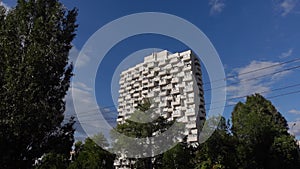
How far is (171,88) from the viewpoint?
59875 mm

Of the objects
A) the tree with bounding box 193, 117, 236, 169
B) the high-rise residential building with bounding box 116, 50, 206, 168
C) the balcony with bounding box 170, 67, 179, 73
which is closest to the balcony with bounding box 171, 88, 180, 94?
the high-rise residential building with bounding box 116, 50, 206, 168

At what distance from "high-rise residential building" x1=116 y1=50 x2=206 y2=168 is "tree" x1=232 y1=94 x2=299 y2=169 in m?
21.2

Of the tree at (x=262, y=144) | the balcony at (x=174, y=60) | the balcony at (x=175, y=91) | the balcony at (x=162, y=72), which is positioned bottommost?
the tree at (x=262, y=144)

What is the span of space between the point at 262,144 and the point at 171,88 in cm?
3179

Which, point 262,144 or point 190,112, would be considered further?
point 190,112

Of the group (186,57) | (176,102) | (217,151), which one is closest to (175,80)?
(186,57)

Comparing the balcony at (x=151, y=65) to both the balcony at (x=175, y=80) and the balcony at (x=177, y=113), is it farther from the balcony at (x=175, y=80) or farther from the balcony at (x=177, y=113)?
the balcony at (x=177, y=113)

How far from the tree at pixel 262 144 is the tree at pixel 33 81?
17926 mm

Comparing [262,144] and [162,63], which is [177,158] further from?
[162,63]

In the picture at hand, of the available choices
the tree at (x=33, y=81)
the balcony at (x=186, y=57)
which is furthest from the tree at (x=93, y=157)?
the balcony at (x=186, y=57)

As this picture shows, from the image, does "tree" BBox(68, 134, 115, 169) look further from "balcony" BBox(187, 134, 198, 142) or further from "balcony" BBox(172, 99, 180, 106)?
"balcony" BBox(172, 99, 180, 106)

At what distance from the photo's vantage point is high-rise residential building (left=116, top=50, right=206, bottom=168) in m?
55.8

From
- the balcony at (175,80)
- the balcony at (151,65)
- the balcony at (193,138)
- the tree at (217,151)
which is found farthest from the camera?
the balcony at (151,65)

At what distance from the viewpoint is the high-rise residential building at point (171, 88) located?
5581 cm
